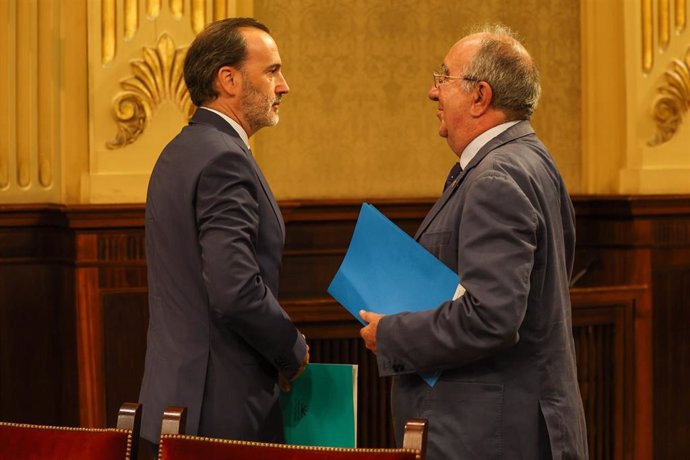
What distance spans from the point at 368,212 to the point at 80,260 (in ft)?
6.27

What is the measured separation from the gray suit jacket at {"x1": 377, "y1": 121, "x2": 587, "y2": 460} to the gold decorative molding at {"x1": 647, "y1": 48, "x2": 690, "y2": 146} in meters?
2.56

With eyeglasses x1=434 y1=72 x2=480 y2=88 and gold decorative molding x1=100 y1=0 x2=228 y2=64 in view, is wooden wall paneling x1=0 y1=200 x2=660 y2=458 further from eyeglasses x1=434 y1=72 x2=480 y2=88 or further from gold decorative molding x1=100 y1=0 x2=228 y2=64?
eyeglasses x1=434 y1=72 x2=480 y2=88

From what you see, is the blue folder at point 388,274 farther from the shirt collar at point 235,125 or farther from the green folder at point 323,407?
the shirt collar at point 235,125

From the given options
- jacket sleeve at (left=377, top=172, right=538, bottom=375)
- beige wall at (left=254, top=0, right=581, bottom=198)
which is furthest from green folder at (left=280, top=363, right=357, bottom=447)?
beige wall at (left=254, top=0, right=581, bottom=198)

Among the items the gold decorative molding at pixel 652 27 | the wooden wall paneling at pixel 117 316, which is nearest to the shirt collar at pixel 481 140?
the wooden wall paneling at pixel 117 316

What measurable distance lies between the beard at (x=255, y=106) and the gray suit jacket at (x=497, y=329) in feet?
1.78

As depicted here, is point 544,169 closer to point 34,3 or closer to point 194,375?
point 194,375

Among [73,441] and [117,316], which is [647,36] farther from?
[73,441]

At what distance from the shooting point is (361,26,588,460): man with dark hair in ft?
7.39

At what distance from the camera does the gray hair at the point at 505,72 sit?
244 centimetres

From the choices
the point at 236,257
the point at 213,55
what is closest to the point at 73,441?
the point at 236,257

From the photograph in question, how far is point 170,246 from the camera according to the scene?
252cm

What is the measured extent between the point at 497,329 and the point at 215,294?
654 millimetres

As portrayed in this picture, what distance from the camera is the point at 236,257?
241cm
